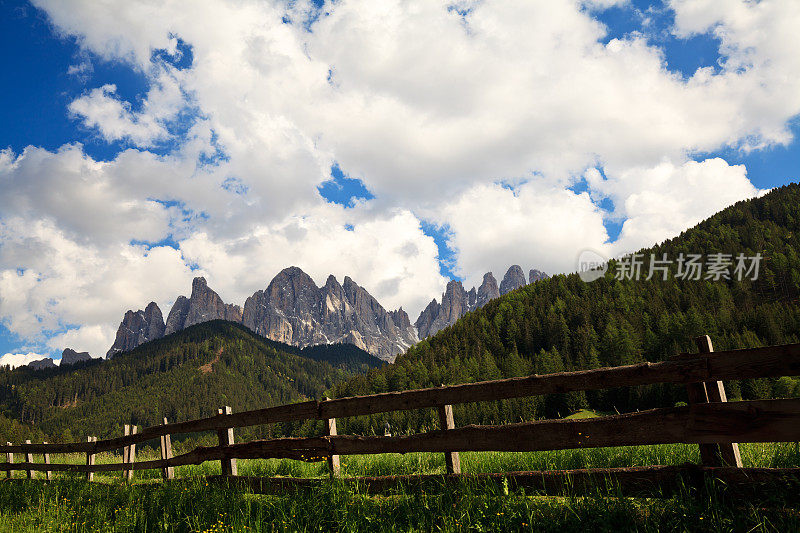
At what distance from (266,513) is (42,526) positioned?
3381 millimetres

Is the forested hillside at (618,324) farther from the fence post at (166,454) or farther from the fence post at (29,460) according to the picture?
the fence post at (166,454)

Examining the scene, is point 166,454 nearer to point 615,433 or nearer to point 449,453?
point 449,453

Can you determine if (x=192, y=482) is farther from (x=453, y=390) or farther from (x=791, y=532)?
(x=791, y=532)

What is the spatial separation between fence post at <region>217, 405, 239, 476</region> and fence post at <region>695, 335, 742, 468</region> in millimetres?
8297

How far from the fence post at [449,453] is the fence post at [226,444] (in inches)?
194

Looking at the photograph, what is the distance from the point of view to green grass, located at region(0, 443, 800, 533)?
14.6 feet

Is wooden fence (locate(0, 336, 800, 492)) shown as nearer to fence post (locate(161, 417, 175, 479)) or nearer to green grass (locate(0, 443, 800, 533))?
green grass (locate(0, 443, 800, 533))

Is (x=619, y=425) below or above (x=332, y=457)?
above

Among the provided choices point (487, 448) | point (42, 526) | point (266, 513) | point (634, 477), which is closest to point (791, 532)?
point (634, 477)

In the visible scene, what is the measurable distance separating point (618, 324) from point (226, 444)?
124 m

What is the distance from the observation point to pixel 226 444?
31.8 ft

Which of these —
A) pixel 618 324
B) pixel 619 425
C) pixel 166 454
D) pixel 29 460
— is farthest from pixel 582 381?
pixel 618 324

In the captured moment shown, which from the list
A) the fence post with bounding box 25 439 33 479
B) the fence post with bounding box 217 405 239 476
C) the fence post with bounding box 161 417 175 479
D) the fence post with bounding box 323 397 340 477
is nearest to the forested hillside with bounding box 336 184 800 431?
the fence post with bounding box 25 439 33 479

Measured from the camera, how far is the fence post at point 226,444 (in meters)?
9.45
